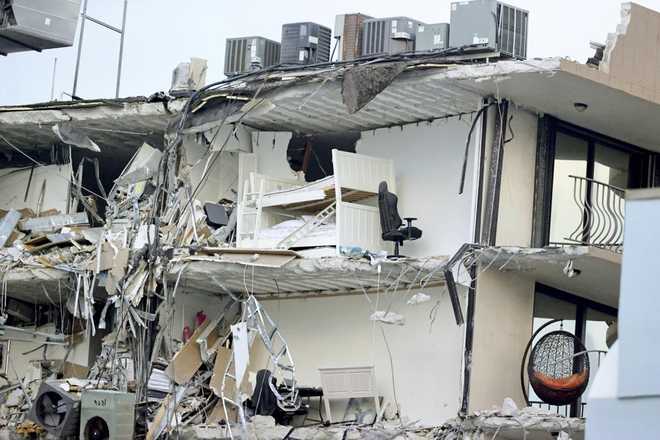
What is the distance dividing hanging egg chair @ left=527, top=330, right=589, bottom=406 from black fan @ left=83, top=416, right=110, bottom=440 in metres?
6.20

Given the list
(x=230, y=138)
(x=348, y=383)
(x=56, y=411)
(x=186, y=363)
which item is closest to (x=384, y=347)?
(x=348, y=383)

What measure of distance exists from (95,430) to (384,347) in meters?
4.33

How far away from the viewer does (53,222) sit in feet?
92.5

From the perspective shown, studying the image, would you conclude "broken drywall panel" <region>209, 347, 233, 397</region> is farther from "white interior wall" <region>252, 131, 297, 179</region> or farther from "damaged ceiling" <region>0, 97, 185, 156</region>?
"damaged ceiling" <region>0, 97, 185, 156</region>

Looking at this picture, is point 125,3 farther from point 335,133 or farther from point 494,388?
point 494,388

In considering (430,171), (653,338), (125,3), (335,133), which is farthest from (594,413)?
(125,3)

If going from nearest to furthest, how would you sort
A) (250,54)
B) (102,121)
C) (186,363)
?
(186,363) → (250,54) → (102,121)

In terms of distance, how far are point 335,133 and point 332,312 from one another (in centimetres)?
271

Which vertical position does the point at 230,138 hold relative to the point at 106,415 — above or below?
above

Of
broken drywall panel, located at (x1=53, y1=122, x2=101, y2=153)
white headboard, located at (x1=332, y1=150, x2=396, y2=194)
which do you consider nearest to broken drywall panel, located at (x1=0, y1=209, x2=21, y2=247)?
broken drywall panel, located at (x1=53, y1=122, x2=101, y2=153)

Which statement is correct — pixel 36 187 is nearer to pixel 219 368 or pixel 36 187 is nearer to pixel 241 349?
pixel 219 368

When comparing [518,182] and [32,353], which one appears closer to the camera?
[518,182]

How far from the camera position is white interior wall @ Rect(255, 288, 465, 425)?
961 inches

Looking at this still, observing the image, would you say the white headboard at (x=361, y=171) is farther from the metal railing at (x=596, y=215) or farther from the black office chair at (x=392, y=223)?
the metal railing at (x=596, y=215)
